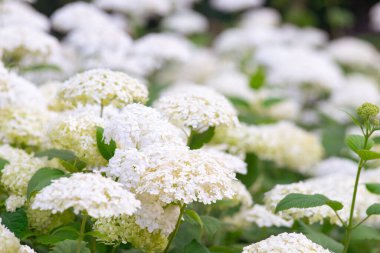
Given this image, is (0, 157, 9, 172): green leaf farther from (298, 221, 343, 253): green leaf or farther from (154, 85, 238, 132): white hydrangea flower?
(298, 221, 343, 253): green leaf

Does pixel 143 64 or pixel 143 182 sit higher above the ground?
pixel 143 182

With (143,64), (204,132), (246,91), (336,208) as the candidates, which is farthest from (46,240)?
(246,91)

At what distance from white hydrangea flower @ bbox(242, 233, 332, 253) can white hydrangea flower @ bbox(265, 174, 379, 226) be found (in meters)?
0.45

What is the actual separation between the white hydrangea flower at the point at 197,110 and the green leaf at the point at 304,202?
1.11 ft

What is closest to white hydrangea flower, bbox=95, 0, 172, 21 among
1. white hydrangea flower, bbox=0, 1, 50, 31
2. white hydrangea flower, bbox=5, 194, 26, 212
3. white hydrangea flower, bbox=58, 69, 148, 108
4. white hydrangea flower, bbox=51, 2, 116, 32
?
white hydrangea flower, bbox=51, 2, 116, 32

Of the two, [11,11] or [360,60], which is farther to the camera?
[360,60]

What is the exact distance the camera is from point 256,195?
10.7 ft

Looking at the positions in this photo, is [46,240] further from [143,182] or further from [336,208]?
[336,208]

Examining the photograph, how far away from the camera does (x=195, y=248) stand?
2070 mm

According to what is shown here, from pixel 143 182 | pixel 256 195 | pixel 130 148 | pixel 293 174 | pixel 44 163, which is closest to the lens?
pixel 143 182

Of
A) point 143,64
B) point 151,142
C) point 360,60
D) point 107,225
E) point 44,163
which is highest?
point 151,142

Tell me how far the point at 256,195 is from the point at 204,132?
1034 mm

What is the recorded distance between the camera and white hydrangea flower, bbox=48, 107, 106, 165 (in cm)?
205

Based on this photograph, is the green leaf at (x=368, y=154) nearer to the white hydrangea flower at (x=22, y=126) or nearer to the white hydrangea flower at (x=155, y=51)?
the white hydrangea flower at (x=22, y=126)
